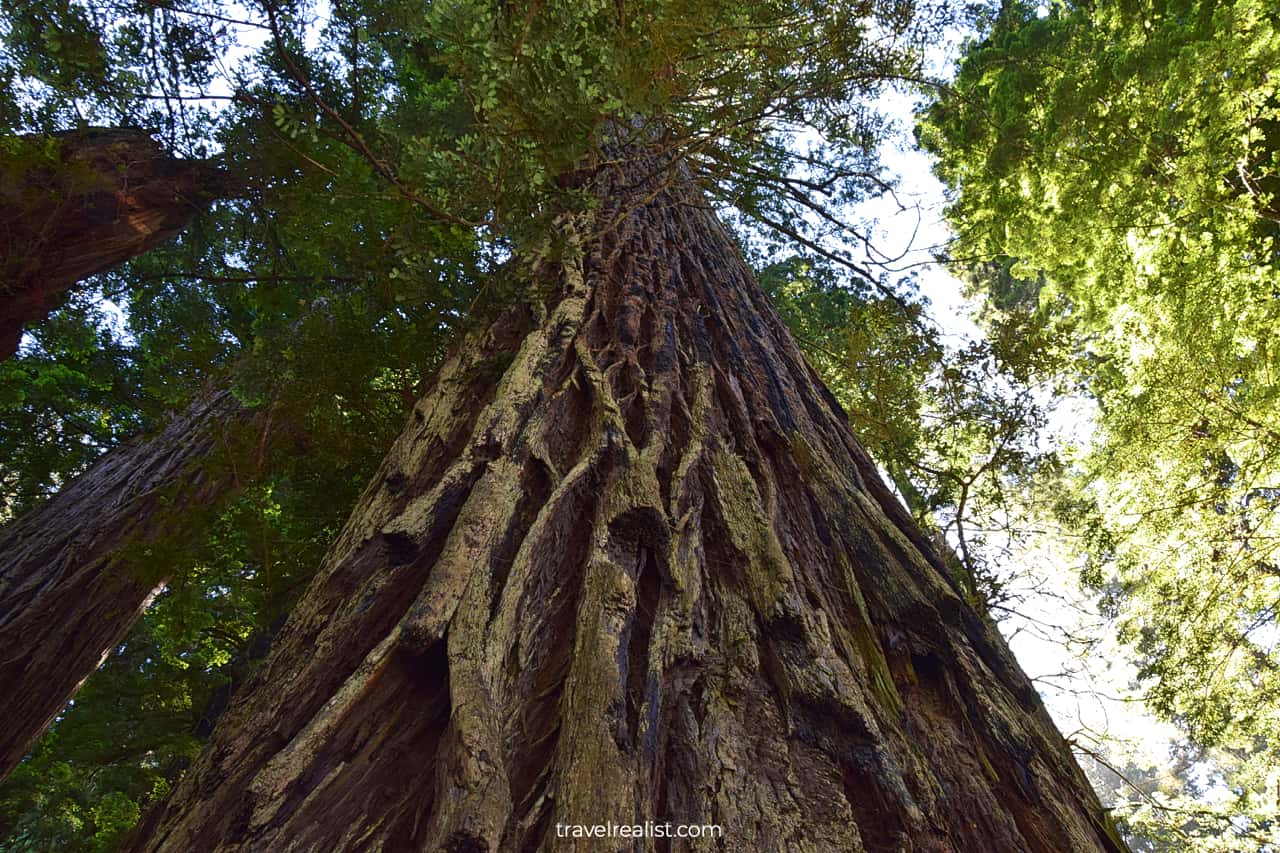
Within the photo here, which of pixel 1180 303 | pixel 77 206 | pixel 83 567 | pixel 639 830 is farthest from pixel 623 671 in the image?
pixel 1180 303

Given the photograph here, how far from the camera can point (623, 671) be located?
3.88 feet

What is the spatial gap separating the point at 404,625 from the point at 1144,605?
7184 mm

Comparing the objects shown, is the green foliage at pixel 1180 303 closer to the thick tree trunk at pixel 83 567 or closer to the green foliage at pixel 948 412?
the green foliage at pixel 948 412

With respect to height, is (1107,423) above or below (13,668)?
above

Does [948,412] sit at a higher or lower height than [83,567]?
higher

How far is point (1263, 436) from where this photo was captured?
459cm

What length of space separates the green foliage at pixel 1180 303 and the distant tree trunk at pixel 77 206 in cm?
502

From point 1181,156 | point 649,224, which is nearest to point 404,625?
point 649,224

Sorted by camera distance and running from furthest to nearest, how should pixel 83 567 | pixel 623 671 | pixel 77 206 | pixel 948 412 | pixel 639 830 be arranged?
pixel 948 412 → pixel 77 206 → pixel 83 567 → pixel 623 671 → pixel 639 830

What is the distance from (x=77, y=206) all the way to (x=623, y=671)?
13.4ft

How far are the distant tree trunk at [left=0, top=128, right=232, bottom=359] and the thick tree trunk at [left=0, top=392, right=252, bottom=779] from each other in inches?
35.4

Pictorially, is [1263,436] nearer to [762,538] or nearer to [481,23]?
[762,538]

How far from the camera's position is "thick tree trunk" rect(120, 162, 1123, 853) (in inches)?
39.5

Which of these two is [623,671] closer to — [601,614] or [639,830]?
[601,614]
